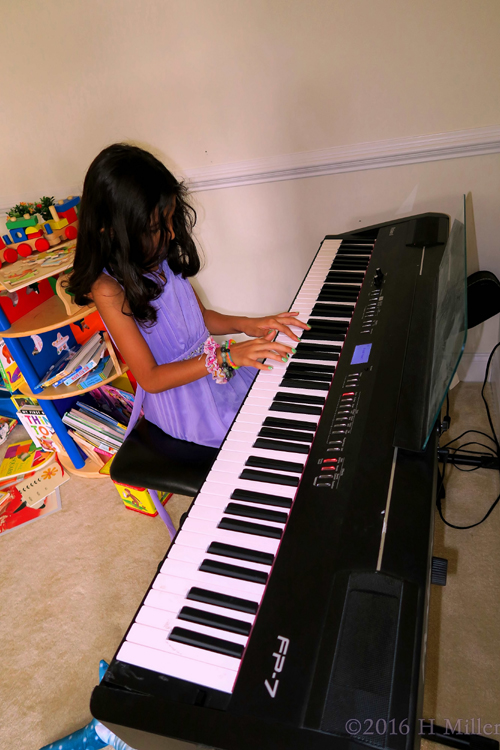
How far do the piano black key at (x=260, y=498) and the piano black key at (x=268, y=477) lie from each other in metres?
0.03

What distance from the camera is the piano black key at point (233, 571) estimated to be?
27.1 inches

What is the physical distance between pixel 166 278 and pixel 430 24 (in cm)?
123

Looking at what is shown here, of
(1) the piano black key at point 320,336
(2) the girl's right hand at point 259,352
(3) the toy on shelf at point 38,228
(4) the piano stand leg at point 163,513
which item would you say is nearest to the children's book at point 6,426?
(3) the toy on shelf at point 38,228

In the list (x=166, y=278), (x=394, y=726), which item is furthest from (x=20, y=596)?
(x=394, y=726)

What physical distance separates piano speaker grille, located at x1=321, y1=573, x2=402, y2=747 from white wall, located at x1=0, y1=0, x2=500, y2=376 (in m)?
1.63

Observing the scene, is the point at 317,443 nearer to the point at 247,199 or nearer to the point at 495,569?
the point at 495,569

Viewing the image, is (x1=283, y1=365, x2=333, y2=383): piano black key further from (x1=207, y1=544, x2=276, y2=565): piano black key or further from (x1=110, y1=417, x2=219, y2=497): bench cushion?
(x1=207, y1=544, x2=276, y2=565): piano black key

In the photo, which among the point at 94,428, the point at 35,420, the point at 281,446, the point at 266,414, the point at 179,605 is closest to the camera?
the point at 179,605

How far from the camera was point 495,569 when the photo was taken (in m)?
1.45

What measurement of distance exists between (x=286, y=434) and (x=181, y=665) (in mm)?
445

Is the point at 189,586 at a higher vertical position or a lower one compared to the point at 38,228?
lower

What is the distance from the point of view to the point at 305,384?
3.42 ft

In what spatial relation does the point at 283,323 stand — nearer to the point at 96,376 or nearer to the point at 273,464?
the point at 273,464

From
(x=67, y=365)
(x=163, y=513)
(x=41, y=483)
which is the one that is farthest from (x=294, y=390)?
(x=41, y=483)
